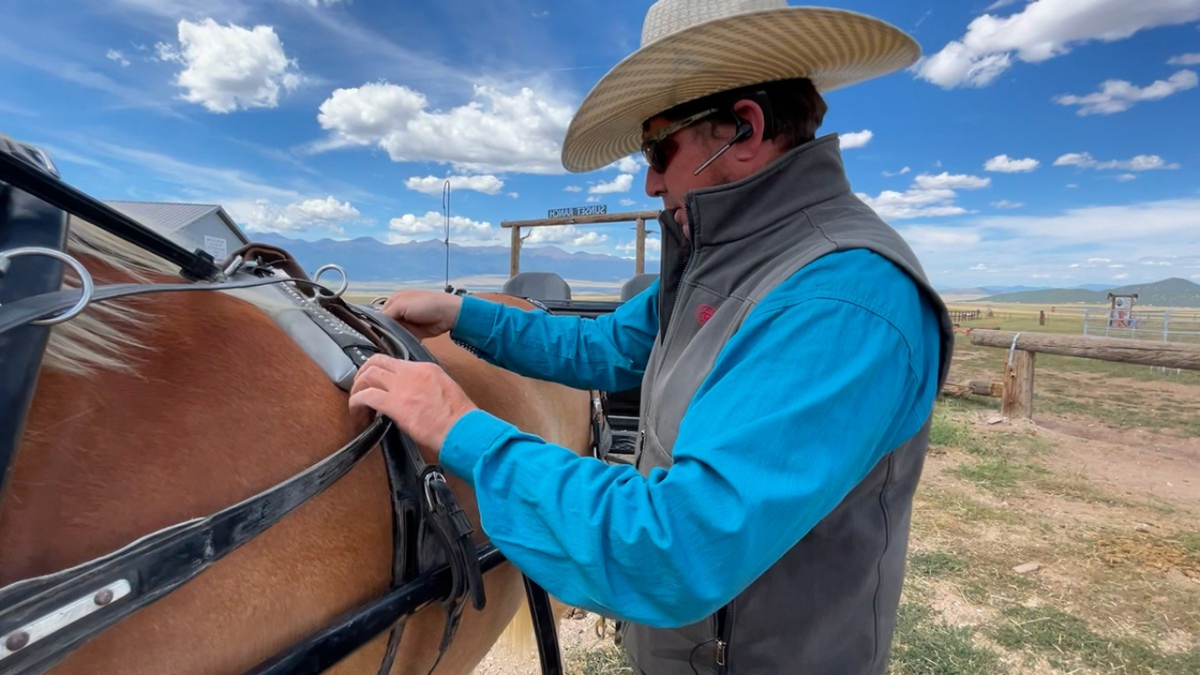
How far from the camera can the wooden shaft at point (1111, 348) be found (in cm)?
591

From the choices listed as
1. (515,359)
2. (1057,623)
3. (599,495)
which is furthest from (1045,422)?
(599,495)

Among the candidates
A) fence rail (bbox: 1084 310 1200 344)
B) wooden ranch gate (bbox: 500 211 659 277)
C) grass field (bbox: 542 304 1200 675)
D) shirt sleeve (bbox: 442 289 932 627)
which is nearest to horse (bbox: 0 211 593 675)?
shirt sleeve (bbox: 442 289 932 627)

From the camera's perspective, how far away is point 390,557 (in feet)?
3.57

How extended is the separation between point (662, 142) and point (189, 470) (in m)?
1.07

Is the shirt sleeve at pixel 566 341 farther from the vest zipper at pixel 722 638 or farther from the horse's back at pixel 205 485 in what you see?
the vest zipper at pixel 722 638

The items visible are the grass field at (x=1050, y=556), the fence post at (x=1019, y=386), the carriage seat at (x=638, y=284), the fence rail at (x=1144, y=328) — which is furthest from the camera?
the fence rail at (x=1144, y=328)

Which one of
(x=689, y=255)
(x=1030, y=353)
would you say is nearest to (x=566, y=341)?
(x=689, y=255)

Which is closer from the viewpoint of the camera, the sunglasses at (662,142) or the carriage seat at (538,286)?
the sunglasses at (662,142)

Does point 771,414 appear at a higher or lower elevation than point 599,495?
higher

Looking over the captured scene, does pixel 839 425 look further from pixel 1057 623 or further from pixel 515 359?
pixel 1057 623

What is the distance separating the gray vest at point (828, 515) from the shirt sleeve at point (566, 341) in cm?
67

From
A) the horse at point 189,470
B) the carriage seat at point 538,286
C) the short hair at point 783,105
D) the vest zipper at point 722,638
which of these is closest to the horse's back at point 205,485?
the horse at point 189,470

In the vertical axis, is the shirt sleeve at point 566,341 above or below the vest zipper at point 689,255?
below

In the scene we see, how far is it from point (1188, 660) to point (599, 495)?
137 inches
